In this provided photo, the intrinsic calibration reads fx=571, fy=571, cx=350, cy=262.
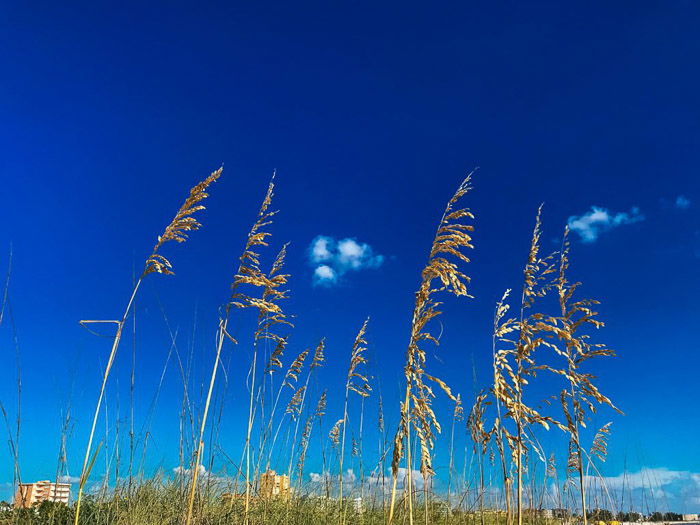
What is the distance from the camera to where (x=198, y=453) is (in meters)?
3.55

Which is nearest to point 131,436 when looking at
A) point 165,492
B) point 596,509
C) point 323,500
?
point 165,492

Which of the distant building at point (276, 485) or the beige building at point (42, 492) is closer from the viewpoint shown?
the beige building at point (42, 492)

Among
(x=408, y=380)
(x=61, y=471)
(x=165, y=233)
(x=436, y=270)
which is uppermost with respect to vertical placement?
(x=165, y=233)

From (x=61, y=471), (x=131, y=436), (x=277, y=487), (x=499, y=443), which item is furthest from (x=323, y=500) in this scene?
(x=499, y=443)

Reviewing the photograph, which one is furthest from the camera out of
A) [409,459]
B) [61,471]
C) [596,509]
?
[596,509]

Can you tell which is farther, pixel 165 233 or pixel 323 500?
pixel 323 500

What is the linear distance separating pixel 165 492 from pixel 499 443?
223 inches

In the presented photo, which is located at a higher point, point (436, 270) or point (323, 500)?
point (436, 270)

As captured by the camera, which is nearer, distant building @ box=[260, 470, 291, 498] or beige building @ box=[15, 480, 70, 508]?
beige building @ box=[15, 480, 70, 508]

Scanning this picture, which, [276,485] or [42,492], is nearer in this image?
[42,492]

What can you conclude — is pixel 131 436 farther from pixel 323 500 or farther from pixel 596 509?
pixel 596 509

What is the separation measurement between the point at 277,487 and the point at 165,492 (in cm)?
156

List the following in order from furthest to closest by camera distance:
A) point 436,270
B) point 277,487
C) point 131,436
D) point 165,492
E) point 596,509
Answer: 1. point 596,509
2. point 277,487
3. point 165,492
4. point 131,436
5. point 436,270

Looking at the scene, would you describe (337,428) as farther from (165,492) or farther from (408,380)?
(408,380)
